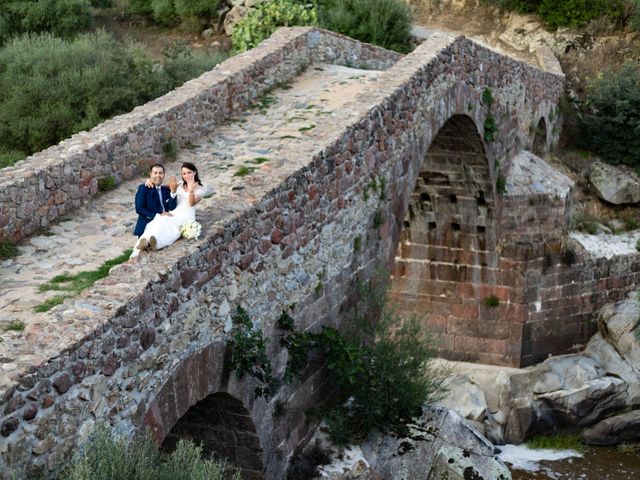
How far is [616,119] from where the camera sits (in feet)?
63.2

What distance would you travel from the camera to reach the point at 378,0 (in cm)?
2194

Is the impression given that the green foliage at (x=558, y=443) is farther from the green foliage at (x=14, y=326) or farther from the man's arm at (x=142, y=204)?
the green foliage at (x=14, y=326)

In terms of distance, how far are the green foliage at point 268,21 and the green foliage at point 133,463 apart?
48.0ft

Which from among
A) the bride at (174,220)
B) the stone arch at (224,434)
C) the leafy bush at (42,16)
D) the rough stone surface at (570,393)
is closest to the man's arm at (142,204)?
the bride at (174,220)

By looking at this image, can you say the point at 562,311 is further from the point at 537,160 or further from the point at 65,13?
the point at 65,13

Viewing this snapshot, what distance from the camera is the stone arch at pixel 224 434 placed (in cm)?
821

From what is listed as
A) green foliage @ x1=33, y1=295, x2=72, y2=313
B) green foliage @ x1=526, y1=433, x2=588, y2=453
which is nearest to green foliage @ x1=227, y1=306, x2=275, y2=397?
green foliage @ x1=33, y1=295, x2=72, y2=313

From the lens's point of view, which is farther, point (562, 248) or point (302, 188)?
point (562, 248)

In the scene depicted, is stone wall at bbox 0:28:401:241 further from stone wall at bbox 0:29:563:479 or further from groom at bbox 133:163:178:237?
groom at bbox 133:163:178:237

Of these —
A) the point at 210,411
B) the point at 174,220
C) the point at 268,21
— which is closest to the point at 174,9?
the point at 268,21

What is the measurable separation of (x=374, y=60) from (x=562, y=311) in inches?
231

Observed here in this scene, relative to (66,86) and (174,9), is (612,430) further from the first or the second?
(174,9)

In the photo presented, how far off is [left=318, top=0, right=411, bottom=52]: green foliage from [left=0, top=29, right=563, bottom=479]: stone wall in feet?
26.1

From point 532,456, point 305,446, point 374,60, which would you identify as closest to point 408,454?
point 305,446
